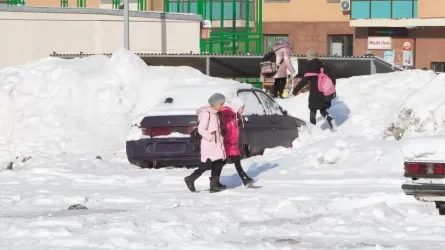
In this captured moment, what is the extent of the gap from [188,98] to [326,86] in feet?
14.3

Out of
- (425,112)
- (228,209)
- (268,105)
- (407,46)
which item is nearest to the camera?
(228,209)

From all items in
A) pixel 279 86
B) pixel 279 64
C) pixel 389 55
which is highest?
pixel 279 64

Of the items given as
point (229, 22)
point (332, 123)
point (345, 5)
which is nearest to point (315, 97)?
point (332, 123)

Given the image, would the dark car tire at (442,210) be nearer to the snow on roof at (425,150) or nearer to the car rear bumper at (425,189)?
the car rear bumper at (425,189)

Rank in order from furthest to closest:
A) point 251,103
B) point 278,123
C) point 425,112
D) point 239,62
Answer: point 239,62 < point 278,123 < point 251,103 < point 425,112

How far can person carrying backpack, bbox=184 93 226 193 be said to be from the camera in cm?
1611

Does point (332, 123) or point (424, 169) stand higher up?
point (424, 169)

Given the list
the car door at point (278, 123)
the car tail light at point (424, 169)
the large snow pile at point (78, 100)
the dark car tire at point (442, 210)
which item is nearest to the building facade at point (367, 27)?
the large snow pile at point (78, 100)

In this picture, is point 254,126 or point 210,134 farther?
point 254,126

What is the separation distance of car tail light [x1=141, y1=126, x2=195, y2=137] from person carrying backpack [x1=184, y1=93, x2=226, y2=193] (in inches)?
116

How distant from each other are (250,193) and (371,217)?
2.91m

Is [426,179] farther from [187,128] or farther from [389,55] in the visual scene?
[389,55]

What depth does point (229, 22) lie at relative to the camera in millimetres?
57500

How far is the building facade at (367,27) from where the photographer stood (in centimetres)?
5906
